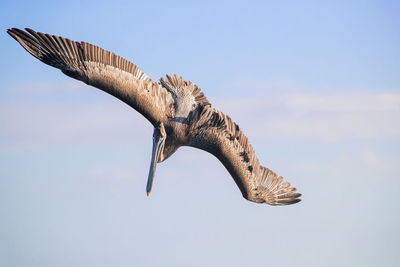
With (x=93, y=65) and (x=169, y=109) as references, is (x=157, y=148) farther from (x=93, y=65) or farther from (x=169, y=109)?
(x=93, y=65)

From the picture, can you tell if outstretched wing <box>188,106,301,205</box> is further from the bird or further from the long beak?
the long beak

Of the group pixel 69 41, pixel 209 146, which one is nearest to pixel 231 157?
pixel 209 146

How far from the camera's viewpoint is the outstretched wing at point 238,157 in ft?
54.7

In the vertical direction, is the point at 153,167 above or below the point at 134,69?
below

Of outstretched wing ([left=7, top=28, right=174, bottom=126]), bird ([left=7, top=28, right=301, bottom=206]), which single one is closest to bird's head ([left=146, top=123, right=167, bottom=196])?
bird ([left=7, top=28, right=301, bottom=206])

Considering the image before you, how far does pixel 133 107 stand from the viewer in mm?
15391

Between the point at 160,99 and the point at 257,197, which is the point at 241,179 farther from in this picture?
the point at 160,99

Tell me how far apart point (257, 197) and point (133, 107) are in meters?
4.33

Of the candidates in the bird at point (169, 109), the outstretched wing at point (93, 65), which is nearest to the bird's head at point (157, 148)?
the bird at point (169, 109)

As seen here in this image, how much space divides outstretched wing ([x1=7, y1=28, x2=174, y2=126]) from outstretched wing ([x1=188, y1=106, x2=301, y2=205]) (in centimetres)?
170

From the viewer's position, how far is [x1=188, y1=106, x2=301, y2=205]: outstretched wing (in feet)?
54.7

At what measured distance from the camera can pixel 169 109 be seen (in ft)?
52.6

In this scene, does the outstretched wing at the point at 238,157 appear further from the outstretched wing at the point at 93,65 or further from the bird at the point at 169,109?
the outstretched wing at the point at 93,65

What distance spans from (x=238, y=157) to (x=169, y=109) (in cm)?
230
